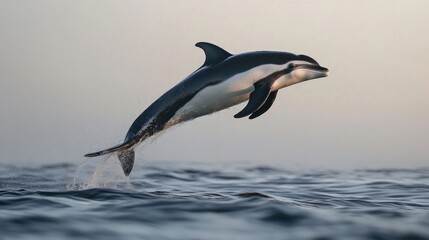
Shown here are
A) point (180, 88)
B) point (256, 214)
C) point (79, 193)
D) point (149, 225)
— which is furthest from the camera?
point (180, 88)

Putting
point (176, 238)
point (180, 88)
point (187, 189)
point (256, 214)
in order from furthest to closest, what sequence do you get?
1. point (187, 189)
2. point (180, 88)
3. point (256, 214)
4. point (176, 238)

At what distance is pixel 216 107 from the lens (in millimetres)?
13102

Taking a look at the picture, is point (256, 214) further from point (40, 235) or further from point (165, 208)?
point (40, 235)

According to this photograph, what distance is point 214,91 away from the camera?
42.4 feet

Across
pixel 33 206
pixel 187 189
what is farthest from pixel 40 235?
pixel 187 189

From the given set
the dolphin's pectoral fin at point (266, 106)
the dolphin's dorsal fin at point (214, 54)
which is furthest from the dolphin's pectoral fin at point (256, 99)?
the dolphin's dorsal fin at point (214, 54)

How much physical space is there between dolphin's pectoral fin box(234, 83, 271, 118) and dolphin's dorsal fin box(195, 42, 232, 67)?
0.83 metres

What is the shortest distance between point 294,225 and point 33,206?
3.93 m

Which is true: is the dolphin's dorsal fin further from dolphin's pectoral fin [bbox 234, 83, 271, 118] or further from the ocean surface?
the ocean surface

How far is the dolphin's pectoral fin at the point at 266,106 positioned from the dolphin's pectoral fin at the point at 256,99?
0.33 meters

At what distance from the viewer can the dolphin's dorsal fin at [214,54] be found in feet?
42.9

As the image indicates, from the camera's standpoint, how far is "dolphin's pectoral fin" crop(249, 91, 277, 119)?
43.3ft

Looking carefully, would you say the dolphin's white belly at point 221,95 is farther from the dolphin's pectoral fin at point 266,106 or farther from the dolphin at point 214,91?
the dolphin's pectoral fin at point 266,106

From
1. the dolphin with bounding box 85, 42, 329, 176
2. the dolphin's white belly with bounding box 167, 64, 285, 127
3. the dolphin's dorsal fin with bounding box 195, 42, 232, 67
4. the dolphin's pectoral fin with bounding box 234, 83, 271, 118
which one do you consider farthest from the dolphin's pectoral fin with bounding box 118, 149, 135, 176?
the dolphin's pectoral fin with bounding box 234, 83, 271, 118
